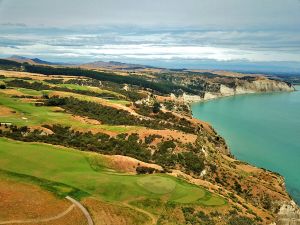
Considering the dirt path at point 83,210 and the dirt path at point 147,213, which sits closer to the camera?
the dirt path at point 83,210

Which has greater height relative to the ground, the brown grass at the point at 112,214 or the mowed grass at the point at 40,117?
the mowed grass at the point at 40,117

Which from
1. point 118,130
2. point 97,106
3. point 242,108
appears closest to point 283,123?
point 242,108

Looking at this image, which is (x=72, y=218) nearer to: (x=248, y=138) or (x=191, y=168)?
(x=191, y=168)

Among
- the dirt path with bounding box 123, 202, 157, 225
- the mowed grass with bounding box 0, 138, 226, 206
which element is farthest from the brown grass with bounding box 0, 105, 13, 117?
the dirt path with bounding box 123, 202, 157, 225

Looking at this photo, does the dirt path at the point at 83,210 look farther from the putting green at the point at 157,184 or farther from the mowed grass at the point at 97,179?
the putting green at the point at 157,184

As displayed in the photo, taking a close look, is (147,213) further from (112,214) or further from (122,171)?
(122,171)

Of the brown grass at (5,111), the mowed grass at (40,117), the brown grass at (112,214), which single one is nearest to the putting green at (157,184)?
the brown grass at (112,214)
